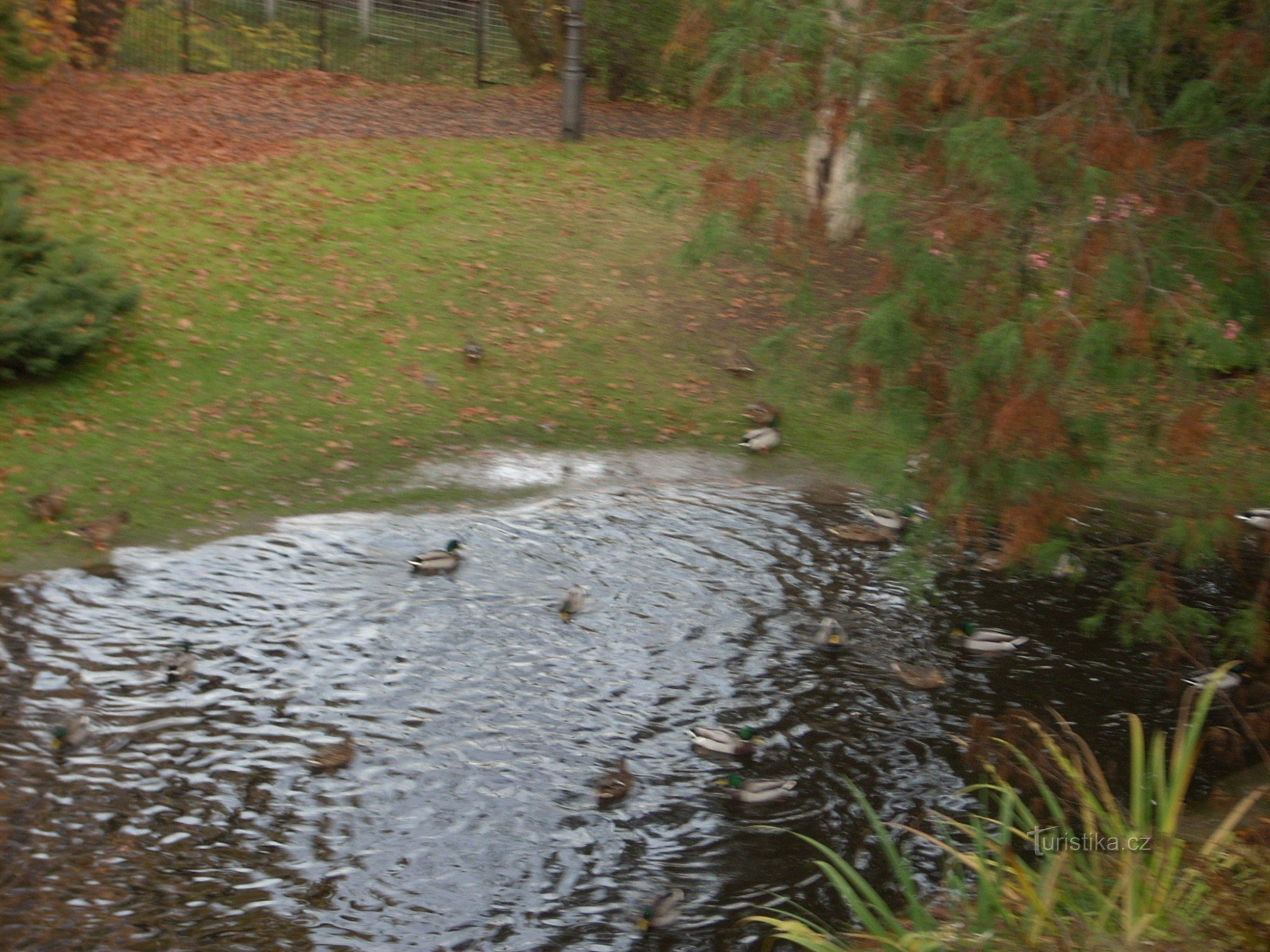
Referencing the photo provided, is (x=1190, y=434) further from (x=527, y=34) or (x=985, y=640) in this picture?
(x=527, y=34)

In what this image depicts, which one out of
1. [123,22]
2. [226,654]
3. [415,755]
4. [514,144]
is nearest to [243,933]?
[415,755]

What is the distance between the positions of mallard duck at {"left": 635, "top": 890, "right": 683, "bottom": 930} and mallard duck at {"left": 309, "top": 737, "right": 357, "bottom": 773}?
233cm

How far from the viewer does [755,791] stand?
27.4ft

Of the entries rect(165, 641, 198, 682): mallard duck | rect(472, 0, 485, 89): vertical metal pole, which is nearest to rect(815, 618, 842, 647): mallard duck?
rect(165, 641, 198, 682): mallard duck

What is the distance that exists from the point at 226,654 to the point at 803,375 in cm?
952

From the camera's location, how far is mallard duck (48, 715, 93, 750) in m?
7.87

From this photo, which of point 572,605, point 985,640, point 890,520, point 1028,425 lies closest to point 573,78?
point 890,520

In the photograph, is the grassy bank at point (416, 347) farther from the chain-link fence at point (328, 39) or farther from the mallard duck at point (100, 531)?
the chain-link fence at point (328, 39)

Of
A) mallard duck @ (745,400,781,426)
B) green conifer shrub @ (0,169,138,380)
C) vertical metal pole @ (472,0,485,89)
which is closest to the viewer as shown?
green conifer shrub @ (0,169,138,380)

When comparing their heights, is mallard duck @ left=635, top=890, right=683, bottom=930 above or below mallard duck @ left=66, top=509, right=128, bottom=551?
below

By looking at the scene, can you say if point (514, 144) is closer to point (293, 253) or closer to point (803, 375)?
point (293, 253)

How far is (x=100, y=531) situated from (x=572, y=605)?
13.9ft

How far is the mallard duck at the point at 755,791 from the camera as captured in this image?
8.32m

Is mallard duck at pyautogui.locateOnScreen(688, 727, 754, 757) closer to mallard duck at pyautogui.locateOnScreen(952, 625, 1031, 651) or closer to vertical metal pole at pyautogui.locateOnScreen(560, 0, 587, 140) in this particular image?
mallard duck at pyautogui.locateOnScreen(952, 625, 1031, 651)
